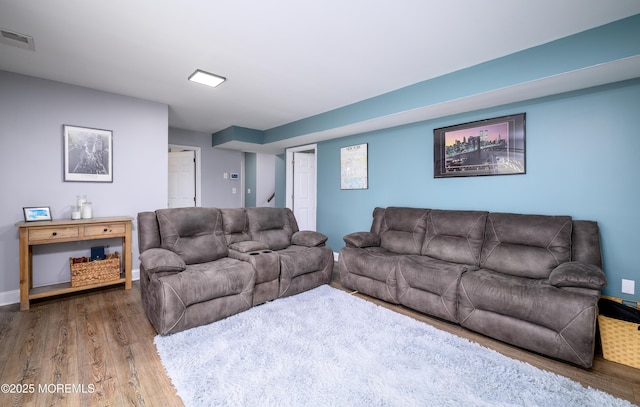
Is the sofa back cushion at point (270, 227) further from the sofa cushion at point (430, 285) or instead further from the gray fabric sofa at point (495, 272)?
the sofa cushion at point (430, 285)

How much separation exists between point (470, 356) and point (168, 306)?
2379 mm

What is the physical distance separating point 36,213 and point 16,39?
5.82ft

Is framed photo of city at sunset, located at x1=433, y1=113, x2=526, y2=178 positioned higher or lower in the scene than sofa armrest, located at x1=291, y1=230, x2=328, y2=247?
higher

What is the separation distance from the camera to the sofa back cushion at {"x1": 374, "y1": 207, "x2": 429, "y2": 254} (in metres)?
3.39

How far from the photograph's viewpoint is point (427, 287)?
8.94ft

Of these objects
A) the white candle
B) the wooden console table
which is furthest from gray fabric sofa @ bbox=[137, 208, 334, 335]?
the white candle

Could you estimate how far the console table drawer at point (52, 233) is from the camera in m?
2.86

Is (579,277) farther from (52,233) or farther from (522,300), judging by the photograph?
(52,233)

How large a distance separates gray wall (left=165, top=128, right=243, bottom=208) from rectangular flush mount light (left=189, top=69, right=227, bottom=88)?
2.91 metres

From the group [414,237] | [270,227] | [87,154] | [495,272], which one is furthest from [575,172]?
[87,154]

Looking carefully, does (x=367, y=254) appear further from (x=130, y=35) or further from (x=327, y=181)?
(x=130, y=35)

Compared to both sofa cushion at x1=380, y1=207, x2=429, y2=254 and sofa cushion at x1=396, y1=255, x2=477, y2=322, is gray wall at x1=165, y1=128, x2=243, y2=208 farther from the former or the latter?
sofa cushion at x1=396, y1=255, x2=477, y2=322

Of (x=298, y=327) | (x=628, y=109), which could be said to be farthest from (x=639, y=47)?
(x=298, y=327)

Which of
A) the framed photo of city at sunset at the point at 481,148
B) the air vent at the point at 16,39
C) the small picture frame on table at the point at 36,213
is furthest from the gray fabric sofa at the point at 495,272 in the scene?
the air vent at the point at 16,39
